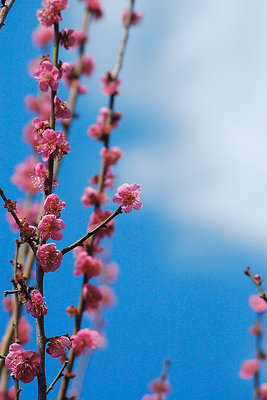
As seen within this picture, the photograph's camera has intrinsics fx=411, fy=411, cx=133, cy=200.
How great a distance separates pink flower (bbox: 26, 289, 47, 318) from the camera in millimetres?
1825

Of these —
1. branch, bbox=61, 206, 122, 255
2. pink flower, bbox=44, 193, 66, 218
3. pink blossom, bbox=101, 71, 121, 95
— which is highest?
pink blossom, bbox=101, 71, 121, 95

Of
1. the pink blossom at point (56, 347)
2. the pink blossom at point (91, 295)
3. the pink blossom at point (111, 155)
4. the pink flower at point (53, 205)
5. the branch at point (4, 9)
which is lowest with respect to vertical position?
the pink blossom at point (56, 347)

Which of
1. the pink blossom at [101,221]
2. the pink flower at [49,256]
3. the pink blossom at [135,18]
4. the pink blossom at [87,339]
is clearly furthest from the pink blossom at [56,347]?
the pink blossom at [135,18]

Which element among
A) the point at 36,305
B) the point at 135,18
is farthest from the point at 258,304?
the point at 135,18

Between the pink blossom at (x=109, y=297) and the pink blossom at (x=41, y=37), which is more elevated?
the pink blossom at (x=41, y=37)

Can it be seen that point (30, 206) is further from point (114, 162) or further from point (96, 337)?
point (96, 337)

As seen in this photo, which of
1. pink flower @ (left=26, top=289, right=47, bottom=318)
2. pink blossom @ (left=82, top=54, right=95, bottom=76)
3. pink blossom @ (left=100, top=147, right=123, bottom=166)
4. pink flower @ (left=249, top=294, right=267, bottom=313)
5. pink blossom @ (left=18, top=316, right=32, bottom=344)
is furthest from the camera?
pink blossom @ (left=82, top=54, right=95, bottom=76)

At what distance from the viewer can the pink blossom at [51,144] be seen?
210 cm

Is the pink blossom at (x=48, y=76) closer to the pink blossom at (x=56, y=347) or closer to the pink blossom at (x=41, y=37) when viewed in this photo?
the pink blossom at (x=56, y=347)

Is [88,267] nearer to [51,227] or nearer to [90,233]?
[51,227]

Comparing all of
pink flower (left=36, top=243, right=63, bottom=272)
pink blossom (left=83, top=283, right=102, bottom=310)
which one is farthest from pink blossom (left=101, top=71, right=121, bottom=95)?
pink flower (left=36, top=243, right=63, bottom=272)

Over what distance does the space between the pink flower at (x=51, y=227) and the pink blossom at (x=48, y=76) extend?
768 millimetres

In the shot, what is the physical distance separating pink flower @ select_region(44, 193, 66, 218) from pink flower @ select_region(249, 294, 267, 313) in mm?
2549

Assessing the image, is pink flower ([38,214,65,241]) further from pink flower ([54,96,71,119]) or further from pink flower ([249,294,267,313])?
pink flower ([249,294,267,313])
